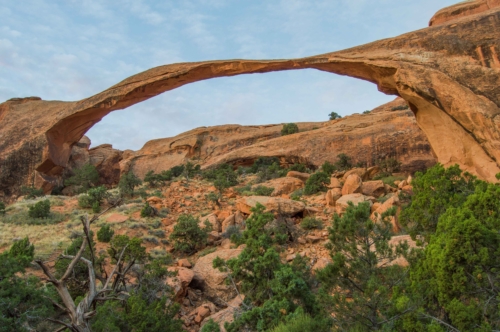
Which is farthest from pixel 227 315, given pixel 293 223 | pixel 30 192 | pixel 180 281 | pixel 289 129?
pixel 289 129

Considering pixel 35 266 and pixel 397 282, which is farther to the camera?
pixel 35 266

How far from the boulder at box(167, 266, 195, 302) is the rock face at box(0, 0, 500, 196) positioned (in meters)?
5.88

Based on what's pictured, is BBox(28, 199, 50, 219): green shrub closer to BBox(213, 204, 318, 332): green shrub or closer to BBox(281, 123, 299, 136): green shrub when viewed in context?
BBox(213, 204, 318, 332): green shrub

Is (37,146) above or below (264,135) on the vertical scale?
above

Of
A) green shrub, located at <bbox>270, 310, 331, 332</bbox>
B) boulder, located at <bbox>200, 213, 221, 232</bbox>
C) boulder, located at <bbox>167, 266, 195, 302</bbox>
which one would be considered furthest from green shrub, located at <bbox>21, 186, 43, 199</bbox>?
green shrub, located at <bbox>270, 310, 331, 332</bbox>

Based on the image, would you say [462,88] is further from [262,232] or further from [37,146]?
[37,146]

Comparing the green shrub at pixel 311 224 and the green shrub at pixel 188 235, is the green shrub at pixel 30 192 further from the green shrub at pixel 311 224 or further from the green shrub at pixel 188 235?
the green shrub at pixel 311 224

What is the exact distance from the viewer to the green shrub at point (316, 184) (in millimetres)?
14195

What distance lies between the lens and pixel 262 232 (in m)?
7.42

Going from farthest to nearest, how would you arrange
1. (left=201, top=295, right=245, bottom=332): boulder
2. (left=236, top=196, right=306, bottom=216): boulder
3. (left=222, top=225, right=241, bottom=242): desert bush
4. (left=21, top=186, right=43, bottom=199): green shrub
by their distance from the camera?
(left=21, top=186, right=43, bottom=199): green shrub < (left=222, top=225, right=241, bottom=242): desert bush < (left=236, top=196, right=306, bottom=216): boulder < (left=201, top=295, right=245, bottom=332): boulder

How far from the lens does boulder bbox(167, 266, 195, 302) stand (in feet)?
25.1

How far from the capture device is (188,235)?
10422 mm

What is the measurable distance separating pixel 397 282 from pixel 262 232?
2864 mm

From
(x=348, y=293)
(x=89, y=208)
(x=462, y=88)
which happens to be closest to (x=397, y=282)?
(x=348, y=293)
